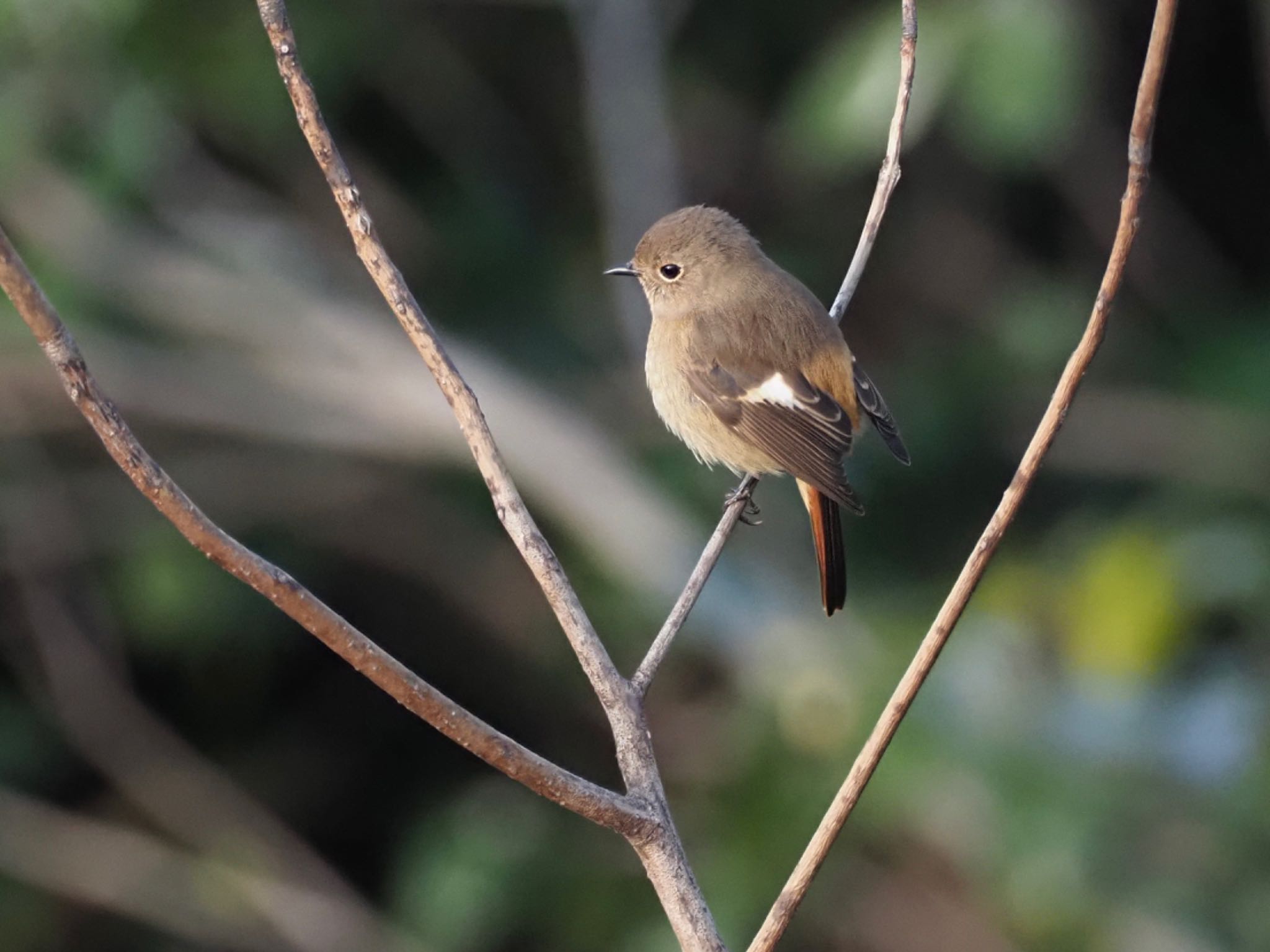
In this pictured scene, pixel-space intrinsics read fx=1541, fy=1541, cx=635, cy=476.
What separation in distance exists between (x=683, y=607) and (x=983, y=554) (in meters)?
0.47

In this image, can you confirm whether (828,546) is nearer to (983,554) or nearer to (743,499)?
(743,499)

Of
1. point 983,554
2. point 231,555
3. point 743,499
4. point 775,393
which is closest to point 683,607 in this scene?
point 983,554

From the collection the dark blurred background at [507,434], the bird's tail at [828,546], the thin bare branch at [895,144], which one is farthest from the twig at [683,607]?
the dark blurred background at [507,434]

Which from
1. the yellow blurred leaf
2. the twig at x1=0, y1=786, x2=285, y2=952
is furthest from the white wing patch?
the twig at x1=0, y1=786, x2=285, y2=952

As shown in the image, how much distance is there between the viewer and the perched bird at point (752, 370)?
10.1 feet

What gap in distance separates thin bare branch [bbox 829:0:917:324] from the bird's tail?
0.75 metres

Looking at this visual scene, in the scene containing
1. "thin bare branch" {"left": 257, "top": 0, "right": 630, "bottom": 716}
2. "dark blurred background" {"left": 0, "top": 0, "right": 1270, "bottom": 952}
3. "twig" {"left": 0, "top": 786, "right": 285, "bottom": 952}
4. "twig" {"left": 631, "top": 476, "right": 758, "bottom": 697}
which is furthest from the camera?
"twig" {"left": 0, "top": 786, "right": 285, "bottom": 952}

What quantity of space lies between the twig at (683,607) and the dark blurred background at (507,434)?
5.11 ft

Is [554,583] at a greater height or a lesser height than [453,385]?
lesser

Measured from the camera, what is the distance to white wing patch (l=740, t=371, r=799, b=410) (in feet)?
10.5

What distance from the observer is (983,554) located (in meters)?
1.48

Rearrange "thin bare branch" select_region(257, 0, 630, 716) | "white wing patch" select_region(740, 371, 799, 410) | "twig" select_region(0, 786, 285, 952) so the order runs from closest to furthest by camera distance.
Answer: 1. "thin bare branch" select_region(257, 0, 630, 716)
2. "white wing patch" select_region(740, 371, 799, 410)
3. "twig" select_region(0, 786, 285, 952)

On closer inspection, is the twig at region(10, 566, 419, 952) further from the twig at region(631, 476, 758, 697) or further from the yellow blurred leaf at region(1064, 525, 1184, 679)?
the twig at region(631, 476, 758, 697)

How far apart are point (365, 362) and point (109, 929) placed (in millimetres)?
2115
